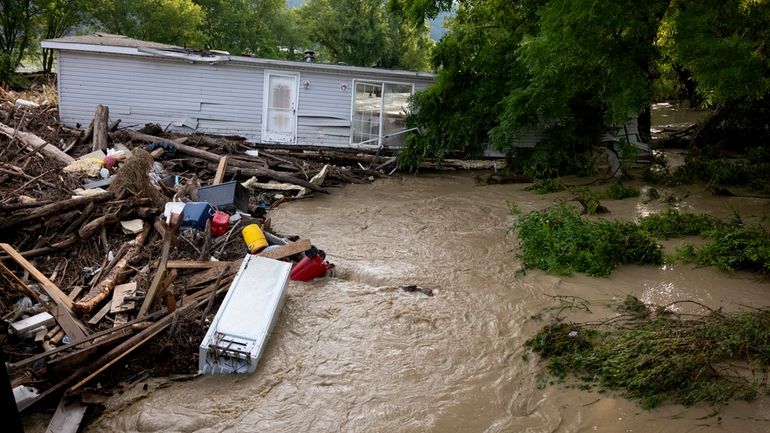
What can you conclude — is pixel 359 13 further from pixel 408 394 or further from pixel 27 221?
pixel 408 394

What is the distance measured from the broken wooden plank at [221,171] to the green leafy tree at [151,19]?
18.3 m

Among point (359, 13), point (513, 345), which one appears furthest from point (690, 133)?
point (359, 13)

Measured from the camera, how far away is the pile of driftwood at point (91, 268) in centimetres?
592

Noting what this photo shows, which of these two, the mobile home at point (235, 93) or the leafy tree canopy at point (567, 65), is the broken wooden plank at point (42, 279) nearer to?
the leafy tree canopy at point (567, 65)

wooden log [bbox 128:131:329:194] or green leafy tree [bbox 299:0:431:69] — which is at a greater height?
green leafy tree [bbox 299:0:431:69]

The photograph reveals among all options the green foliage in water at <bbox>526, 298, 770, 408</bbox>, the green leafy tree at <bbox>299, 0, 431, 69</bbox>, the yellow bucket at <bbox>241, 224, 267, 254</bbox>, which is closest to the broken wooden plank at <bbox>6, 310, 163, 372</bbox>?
the yellow bucket at <bbox>241, 224, 267, 254</bbox>

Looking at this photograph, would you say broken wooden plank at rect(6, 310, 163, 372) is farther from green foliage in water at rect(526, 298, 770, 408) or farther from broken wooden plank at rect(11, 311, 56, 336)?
green foliage in water at rect(526, 298, 770, 408)

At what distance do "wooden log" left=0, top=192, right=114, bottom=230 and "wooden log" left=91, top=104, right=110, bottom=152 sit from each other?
16.8ft

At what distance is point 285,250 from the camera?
8.82 metres

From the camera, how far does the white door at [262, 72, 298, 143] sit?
16.6m

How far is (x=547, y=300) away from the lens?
7.70 meters

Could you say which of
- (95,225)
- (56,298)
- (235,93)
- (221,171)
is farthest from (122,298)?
(235,93)

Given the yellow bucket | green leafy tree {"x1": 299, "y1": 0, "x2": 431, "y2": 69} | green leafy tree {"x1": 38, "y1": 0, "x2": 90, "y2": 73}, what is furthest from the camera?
green leafy tree {"x1": 299, "y1": 0, "x2": 431, "y2": 69}

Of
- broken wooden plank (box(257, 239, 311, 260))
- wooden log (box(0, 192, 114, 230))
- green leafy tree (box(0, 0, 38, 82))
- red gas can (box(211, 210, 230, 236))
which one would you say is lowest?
broken wooden plank (box(257, 239, 311, 260))
